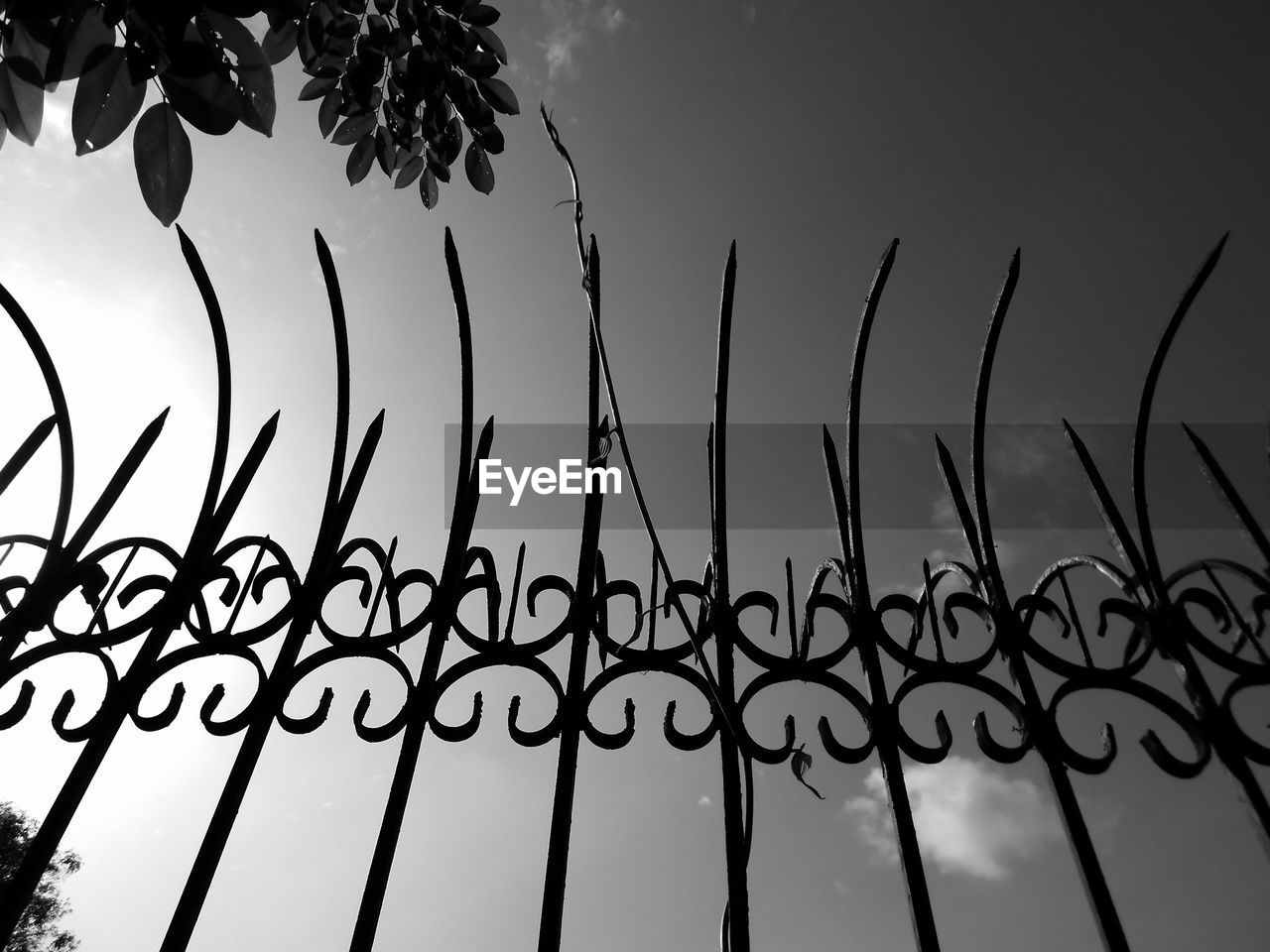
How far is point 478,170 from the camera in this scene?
2.18 meters

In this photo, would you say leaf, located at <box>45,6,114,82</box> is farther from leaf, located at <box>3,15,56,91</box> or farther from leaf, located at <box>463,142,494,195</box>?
leaf, located at <box>463,142,494,195</box>

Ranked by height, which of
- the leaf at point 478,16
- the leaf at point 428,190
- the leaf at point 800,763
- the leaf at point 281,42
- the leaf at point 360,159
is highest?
the leaf at point 478,16

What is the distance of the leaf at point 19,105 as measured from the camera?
1312 millimetres

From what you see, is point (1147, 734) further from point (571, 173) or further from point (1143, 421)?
point (571, 173)

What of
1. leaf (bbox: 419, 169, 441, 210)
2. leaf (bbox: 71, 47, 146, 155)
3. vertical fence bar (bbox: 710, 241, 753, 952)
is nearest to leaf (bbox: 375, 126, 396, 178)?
leaf (bbox: 419, 169, 441, 210)

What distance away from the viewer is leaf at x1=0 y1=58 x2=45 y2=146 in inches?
51.6

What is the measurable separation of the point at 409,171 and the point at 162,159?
0.94m

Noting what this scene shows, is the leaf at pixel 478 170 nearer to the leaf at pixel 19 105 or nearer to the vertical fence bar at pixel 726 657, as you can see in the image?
the vertical fence bar at pixel 726 657

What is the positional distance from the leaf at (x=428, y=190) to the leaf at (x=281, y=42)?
568 millimetres

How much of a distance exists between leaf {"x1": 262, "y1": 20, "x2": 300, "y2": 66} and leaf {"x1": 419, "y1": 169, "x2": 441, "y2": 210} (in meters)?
0.57

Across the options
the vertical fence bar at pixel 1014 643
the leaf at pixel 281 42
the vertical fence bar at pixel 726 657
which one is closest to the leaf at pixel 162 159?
the leaf at pixel 281 42

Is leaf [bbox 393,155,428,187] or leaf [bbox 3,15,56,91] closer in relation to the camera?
leaf [bbox 3,15,56,91]

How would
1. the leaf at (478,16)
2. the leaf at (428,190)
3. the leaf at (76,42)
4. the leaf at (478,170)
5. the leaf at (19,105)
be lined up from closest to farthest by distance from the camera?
the leaf at (76,42)
the leaf at (19,105)
the leaf at (478,16)
the leaf at (478,170)
the leaf at (428,190)

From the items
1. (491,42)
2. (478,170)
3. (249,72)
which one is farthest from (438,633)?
(491,42)
